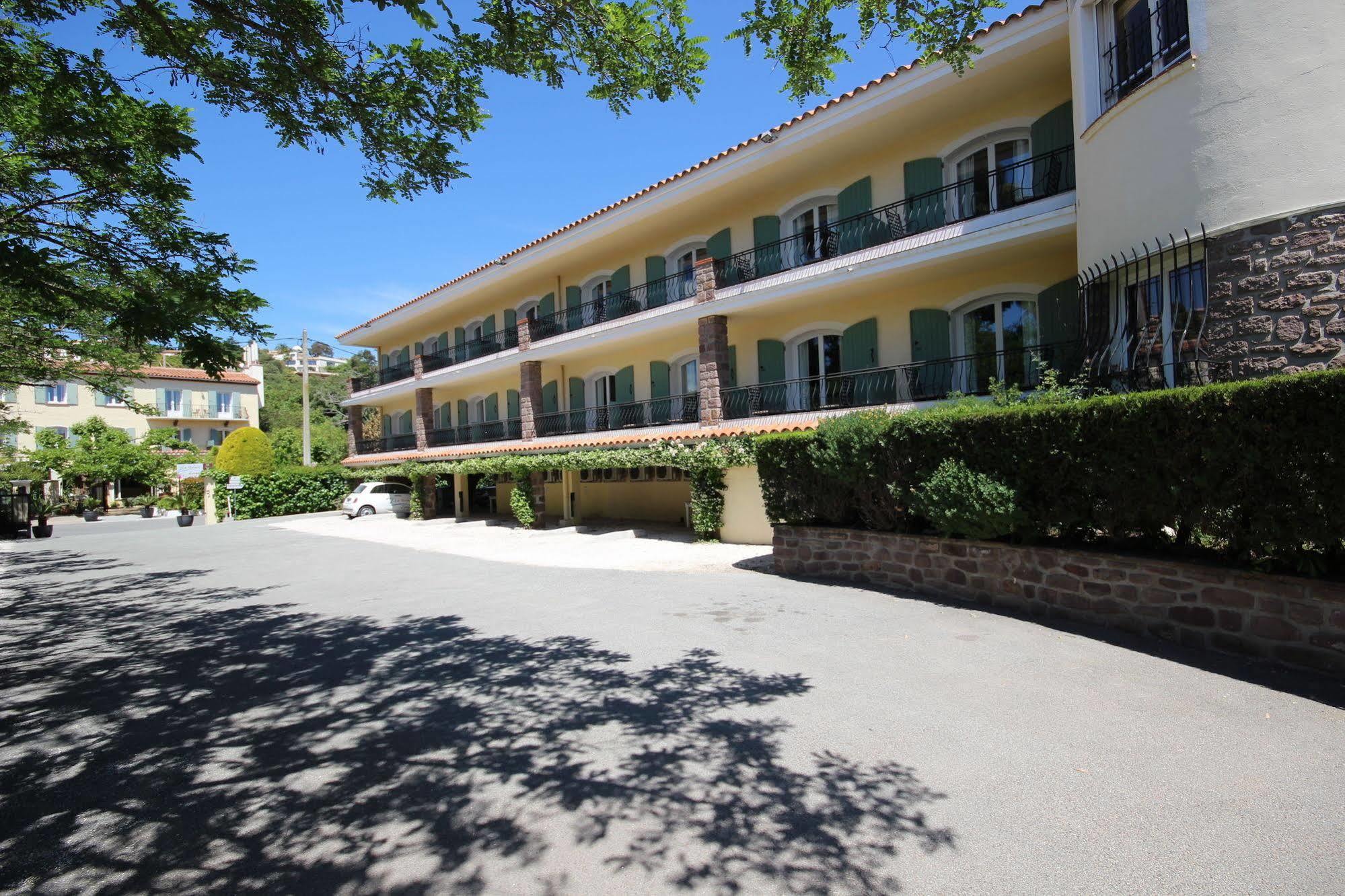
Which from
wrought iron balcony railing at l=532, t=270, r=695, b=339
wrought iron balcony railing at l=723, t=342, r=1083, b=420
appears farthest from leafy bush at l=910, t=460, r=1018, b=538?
wrought iron balcony railing at l=532, t=270, r=695, b=339

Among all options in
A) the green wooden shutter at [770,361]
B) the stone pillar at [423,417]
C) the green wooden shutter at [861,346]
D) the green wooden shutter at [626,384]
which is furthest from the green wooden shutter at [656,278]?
the stone pillar at [423,417]

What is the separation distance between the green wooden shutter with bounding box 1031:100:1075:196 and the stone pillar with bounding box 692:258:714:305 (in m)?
6.98

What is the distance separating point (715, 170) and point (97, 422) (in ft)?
141

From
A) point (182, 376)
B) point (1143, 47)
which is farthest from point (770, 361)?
point (182, 376)

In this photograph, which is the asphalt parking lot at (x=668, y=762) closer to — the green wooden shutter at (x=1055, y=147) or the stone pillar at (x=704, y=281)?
the green wooden shutter at (x=1055, y=147)

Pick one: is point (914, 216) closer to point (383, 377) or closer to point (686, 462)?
point (686, 462)

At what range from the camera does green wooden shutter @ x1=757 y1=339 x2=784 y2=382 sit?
15859mm

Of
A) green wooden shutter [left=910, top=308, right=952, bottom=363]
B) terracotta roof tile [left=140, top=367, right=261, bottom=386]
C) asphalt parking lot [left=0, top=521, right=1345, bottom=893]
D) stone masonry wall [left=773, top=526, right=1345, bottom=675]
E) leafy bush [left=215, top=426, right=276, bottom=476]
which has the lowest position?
asphalt parking lot [left=0, top=521, right=1345, bottom=893]

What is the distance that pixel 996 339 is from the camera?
1259 cm

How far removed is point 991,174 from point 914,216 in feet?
5.98

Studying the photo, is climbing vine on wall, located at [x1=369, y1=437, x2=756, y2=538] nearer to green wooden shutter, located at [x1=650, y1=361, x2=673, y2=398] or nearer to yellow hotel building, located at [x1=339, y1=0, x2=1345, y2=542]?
yellow hotel building, located at [x1=339, y1=0, x2=1345, y2=542]

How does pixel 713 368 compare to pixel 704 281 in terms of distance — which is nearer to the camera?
pixel 713 368

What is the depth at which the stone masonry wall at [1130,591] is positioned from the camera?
190 inches

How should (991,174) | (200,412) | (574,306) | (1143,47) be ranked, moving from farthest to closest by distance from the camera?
(200,412) → (574,306) → (991,174) → (1143,47)
